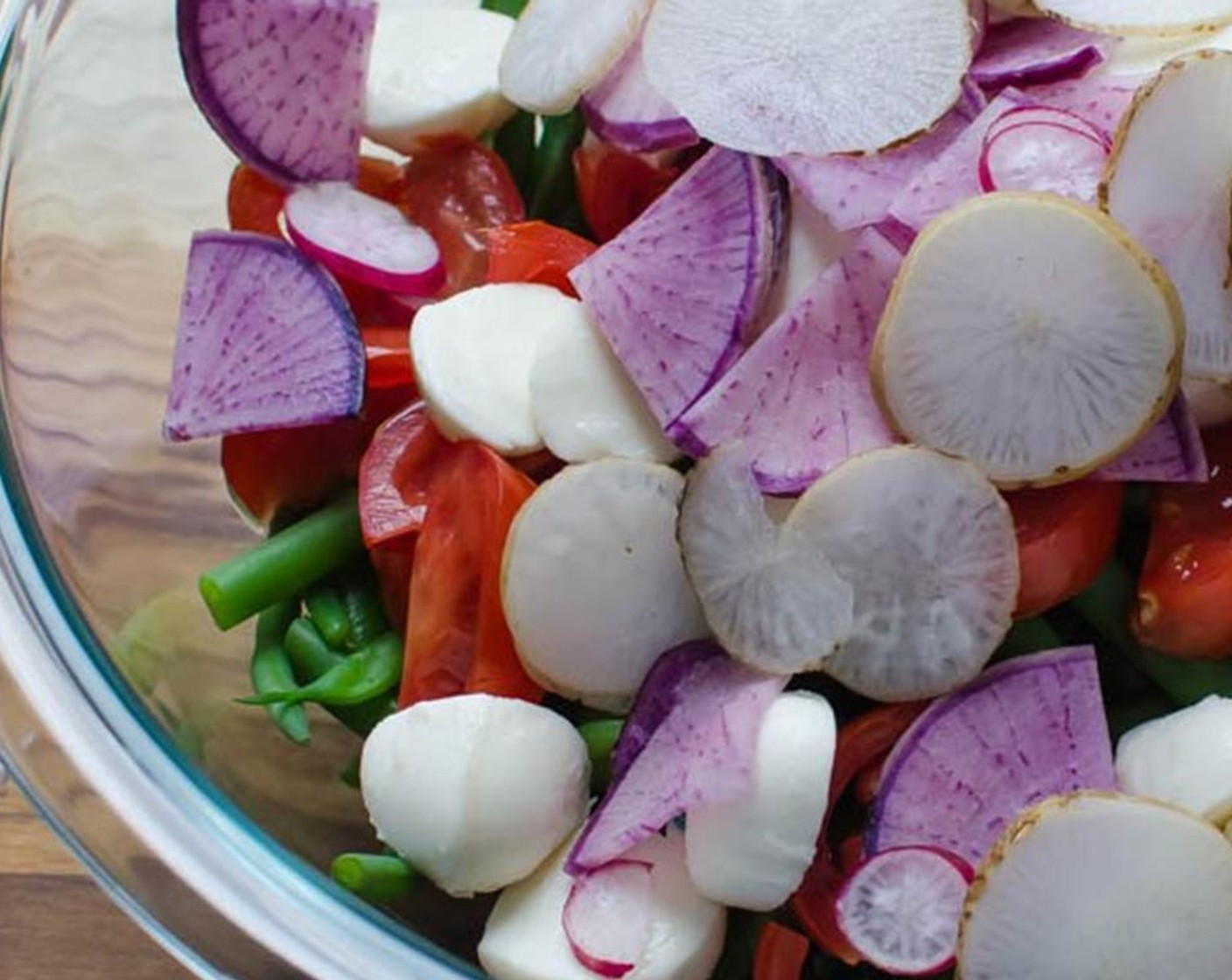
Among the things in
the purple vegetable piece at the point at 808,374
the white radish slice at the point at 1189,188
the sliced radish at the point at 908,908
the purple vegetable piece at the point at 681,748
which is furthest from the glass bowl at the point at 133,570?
the white radish slice at the point at 1189,188

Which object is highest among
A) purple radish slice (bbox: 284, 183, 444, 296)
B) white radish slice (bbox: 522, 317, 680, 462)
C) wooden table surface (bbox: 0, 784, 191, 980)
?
purple radish slice (bbox: 284, 183, 444, 296)

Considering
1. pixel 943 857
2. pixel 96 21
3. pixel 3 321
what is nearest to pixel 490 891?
pixel 943 857

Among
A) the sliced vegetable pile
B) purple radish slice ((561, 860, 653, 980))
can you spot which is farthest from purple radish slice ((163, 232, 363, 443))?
purple radish slice ((561, 860, 653, 980))

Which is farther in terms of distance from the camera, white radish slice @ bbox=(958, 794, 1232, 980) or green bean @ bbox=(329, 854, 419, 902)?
green bean @ bbox=(329, 854, 419, 902)

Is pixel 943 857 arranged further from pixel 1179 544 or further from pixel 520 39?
pixel 520 39

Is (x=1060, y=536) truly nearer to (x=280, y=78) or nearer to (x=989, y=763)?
(x=989, y=763)

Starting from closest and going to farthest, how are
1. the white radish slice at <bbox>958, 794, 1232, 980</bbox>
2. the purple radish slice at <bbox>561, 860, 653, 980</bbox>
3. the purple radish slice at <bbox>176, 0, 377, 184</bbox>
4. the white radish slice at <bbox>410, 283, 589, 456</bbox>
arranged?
1. the white radish slice at <bbox>958, 794, 1232, 980</bbox>
2. the purple radish slice at <bbox>561, 860, 653, 980</bbox>
3. the white radish slice at <bbox>410, 283, 589, 456</bbox>
4. the purple radish slice at <bbox>176, 0, 377, 184</bbox>

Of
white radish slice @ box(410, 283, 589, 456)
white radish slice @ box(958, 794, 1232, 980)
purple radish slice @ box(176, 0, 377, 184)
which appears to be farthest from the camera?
purple radish slice @ box(176, 0, 377, 184)

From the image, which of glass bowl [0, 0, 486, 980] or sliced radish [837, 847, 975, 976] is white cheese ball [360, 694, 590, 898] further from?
sliced radish [837, 847, 975, 976]

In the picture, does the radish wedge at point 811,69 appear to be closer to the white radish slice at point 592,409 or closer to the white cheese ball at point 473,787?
the white radish slice at point 592,409
